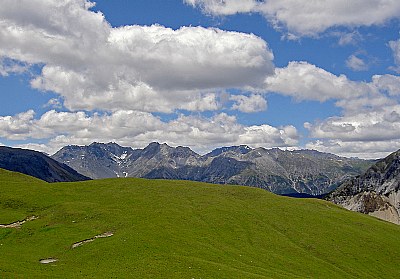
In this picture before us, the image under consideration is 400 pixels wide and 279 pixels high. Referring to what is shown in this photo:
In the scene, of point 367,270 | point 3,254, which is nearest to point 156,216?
point 3,254

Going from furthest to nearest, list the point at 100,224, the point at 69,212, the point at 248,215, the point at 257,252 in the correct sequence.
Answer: the point at 248,215
the point at 69,212
the point at 100,224
the point at 257,252

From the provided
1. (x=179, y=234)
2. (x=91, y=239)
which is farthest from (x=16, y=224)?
(x=179, y=234)

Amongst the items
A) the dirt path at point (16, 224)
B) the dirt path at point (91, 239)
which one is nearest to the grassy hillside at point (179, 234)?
the dirt path at point (91, 239)

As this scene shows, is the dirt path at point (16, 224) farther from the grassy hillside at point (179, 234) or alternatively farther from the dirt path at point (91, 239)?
the dirt path at point (91, 239)

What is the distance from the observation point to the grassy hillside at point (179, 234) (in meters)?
63.7

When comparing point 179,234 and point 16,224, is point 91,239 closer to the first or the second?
point 179,234

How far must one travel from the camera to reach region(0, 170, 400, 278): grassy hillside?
63688mm

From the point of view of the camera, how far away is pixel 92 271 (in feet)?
190

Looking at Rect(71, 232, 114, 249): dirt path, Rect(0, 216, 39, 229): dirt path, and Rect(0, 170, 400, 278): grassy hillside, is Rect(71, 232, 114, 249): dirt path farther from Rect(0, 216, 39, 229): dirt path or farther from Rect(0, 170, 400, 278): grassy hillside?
Rect(0, 216, 39, 229): dirt path

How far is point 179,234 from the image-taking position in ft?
267

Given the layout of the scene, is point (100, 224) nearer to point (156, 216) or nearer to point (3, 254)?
point (156, 216)

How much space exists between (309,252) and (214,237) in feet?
66.7

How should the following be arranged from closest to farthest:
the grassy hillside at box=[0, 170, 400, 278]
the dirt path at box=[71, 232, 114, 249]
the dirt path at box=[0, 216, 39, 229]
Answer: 1. the grassy hillside at box=[0, 170, 400, 278]
2. the dirt path at box=[71, 232, 114, 249]
3. the dirt path at box=[0, 216, 39, 229]

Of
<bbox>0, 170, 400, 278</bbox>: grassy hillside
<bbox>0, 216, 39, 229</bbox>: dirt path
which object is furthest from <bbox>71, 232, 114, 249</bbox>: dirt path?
<bbox>0, 216, 39, 229</bbox>: dirt path
